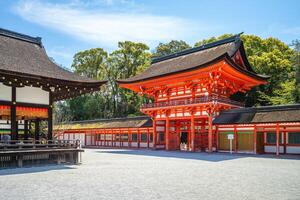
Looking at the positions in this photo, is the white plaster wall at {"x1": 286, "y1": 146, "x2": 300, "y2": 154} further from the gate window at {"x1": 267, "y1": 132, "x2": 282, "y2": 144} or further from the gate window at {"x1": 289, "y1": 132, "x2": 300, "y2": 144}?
the gate window at {"x1": 267, "y1": 132, "x2": 282, "y2": 144}

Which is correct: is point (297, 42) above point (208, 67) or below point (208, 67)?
above

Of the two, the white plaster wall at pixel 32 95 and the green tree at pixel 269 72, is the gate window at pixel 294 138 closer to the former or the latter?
the green tree at pixel 269 72

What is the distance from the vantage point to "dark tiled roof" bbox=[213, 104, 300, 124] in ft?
73.4

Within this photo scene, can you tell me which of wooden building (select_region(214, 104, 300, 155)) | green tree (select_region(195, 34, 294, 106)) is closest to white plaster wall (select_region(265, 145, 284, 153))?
wooden building (select_region(214, 104, 300, 155))

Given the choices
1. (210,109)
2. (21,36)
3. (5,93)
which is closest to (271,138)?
(210,109)

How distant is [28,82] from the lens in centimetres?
1557

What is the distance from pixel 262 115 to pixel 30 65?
17727 millimetres

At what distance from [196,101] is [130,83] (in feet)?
28.2

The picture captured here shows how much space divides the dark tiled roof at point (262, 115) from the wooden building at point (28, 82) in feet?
42.1

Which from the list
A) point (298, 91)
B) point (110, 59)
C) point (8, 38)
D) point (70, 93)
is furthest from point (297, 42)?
point (8, 38)

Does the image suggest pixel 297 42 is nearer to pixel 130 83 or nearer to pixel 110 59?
pixel 130 83

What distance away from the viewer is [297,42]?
40.0m

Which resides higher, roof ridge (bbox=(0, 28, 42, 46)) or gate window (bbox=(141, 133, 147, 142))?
roof ridge (bbox=(0, 28, 42, 46))

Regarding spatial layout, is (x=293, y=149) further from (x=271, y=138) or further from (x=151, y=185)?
(x=151, y=185)
